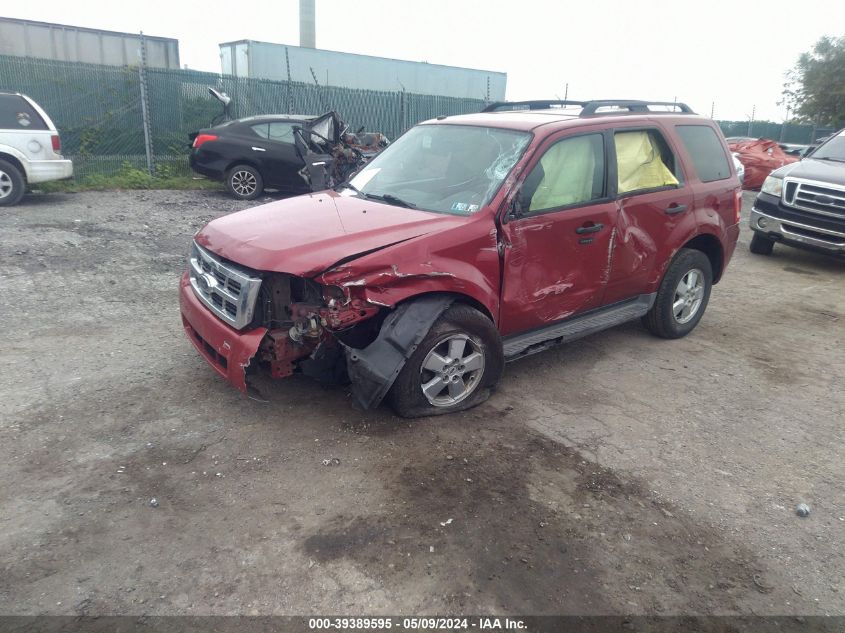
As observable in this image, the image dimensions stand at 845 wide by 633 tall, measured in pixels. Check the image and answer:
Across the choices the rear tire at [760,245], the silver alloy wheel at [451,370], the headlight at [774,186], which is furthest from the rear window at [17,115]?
the rear tire at [760,245]

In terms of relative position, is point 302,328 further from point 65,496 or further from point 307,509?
point 65,496

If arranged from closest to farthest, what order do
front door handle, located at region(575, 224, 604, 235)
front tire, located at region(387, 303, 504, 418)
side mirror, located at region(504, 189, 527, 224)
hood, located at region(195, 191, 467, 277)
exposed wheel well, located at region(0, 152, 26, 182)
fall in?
hood, located at region(195, 191, 467, 277), front tire, located at region(387, 303, 504, 418), side mirror, located at region(504, 189, 527, 224), front door handle, located at region(575, 224, 604, 235), exposed wheel well, located at region(0, 152, 26, 182)

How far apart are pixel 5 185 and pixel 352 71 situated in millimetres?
12418

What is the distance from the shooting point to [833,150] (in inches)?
358

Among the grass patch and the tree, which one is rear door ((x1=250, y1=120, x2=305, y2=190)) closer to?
the grass patch

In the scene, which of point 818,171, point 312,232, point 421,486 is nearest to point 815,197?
point 818,171

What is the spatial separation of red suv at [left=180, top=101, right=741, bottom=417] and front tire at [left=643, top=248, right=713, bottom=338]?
20 millimetres

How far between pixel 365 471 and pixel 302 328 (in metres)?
0.88

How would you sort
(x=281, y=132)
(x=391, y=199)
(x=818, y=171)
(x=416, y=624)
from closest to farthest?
1. (x=416, y=624)
2. (x=391, y=199)
3. (x=818, y=171)
4. (x=281, y=132)

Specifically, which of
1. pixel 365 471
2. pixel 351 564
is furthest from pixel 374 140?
pixel 351 564

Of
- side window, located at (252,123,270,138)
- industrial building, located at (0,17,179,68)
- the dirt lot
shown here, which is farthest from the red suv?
industrial building, located at (0,17,179,68)

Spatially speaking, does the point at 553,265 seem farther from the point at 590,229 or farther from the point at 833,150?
the point at 833,150

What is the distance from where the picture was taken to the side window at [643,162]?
15.7 ft

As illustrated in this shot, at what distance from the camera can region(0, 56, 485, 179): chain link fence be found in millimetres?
12758
